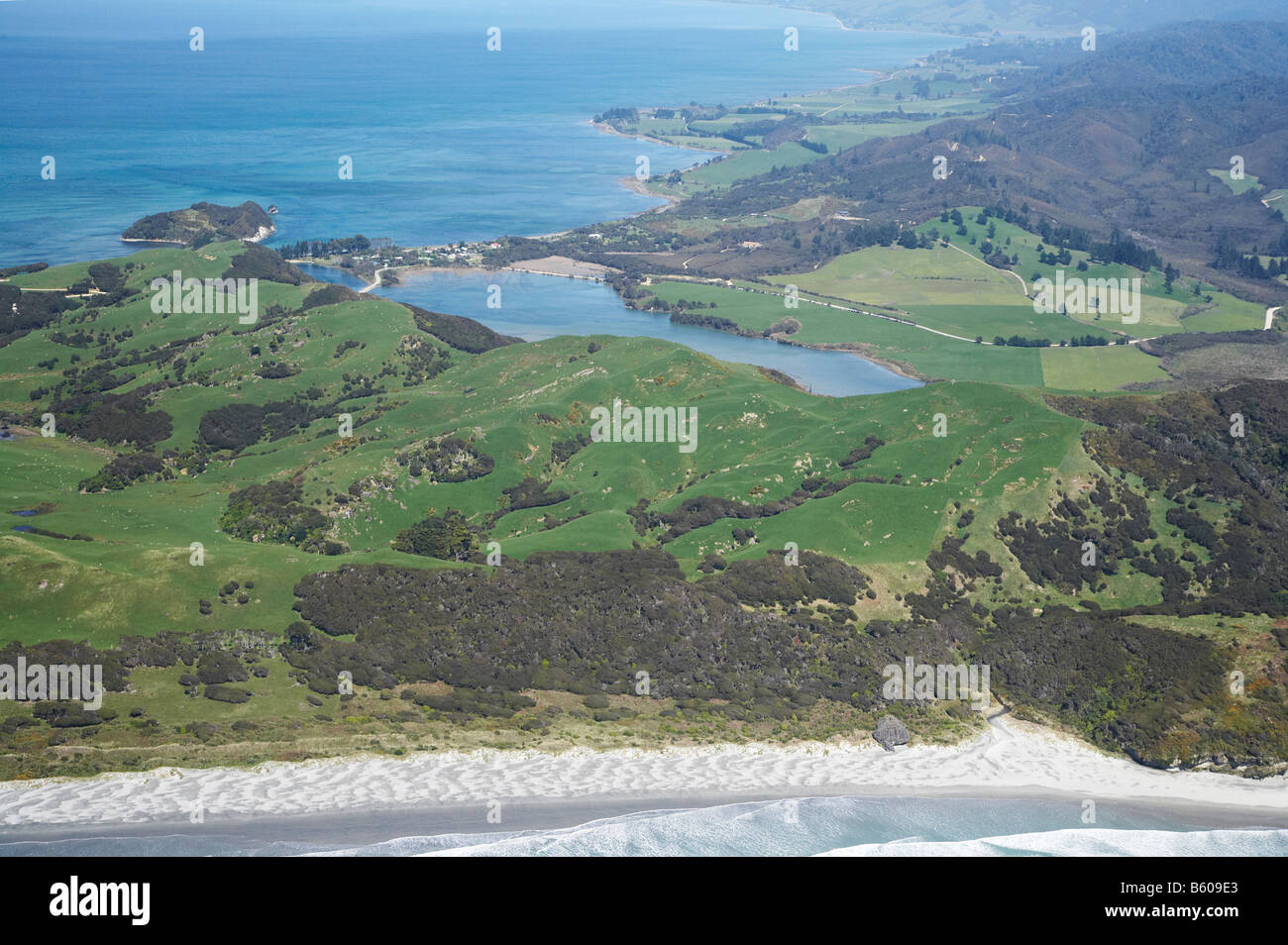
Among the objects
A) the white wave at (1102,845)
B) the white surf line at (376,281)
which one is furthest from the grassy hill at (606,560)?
the white surf line at (376,281)

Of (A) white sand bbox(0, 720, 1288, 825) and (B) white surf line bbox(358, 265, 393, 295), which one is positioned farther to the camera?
(B) white surf line bbox(358, 265, 393, 295)

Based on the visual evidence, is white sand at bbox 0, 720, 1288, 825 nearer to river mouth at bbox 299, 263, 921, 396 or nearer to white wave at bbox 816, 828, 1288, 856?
white wave at bbox 816, 828, 1288, 856

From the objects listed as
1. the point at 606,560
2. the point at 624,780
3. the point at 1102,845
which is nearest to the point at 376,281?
the point at 606,560

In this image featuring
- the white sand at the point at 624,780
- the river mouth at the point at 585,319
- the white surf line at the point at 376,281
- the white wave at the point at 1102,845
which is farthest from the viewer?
the white surf line at the point at 376,281

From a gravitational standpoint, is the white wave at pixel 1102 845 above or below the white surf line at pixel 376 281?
below

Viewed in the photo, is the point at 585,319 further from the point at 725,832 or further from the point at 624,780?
the point at 725,832

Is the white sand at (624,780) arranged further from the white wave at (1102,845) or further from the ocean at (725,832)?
the white wave at (1102,845)

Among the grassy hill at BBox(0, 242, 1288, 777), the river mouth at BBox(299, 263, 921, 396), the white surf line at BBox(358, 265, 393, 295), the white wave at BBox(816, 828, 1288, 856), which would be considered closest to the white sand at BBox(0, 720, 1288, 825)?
the grassy hill at BBox(0, 242, 1288, 777)
